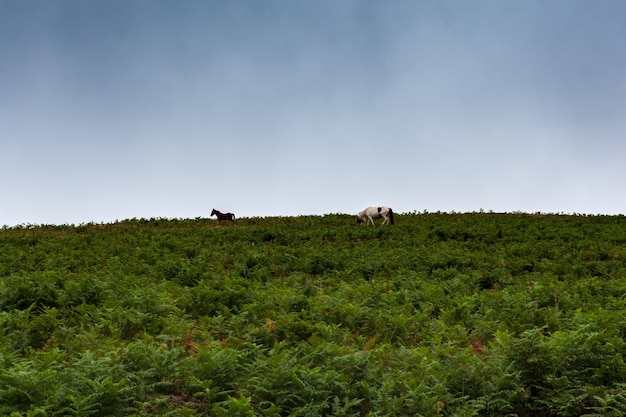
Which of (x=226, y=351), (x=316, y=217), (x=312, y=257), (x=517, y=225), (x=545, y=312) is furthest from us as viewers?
(x=316, y=217)

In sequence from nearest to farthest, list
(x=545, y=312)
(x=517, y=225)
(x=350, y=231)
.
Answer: (x=545, y=312) → (x=350, y=231) → (x=517, y=225)

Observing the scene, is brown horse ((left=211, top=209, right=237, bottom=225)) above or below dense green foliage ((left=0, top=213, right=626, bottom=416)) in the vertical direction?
above

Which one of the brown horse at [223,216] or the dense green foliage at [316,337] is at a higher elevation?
the brown horse at [223,216]

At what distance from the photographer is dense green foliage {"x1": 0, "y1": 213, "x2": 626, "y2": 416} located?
23.0ft

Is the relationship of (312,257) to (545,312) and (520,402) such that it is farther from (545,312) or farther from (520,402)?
(520,402)

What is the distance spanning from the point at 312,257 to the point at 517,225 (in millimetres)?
18890

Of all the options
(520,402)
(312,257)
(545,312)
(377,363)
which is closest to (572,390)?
(520,402)

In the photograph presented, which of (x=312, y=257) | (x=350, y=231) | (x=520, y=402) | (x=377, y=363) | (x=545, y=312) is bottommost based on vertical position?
(x=520, y=402)

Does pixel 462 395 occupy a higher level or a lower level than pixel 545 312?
lower

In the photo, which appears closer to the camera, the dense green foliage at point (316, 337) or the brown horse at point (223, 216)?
the dense green foliage at point (316, 337)

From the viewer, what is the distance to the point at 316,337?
354 inches

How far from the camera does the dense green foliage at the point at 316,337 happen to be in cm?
701

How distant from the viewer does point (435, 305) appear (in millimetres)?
13219

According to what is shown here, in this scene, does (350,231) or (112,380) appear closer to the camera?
(112,380)
